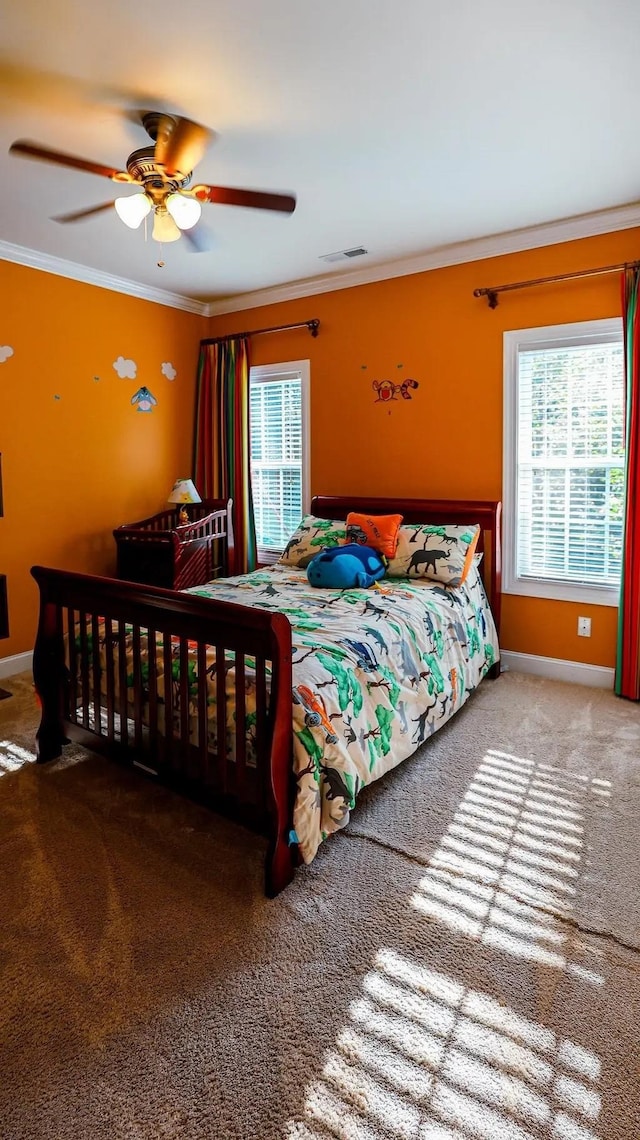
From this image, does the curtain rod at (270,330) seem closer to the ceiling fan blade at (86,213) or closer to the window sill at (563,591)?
the ceiling fan blade at (86,213)

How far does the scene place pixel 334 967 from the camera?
1620 mm

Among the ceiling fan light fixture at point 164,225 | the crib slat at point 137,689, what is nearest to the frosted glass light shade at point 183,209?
the ceiling fan light fixture at point 164,225

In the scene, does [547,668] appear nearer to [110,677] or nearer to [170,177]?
[110,677]

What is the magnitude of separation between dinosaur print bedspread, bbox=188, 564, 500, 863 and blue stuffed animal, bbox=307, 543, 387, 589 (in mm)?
68

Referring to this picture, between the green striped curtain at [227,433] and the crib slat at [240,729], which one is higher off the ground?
the green striped curtain at [227,433]

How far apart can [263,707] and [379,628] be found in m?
0.83

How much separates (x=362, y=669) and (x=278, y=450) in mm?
2995

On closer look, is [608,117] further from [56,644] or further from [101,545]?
[101,545]

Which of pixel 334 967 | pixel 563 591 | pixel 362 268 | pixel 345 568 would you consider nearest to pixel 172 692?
pixel 334 967

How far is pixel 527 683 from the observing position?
3.66 m

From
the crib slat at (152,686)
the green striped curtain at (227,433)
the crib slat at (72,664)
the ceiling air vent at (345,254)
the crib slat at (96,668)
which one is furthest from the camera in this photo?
the green striped curtain at (227,433)

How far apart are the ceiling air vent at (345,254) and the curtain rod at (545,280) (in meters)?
0.75

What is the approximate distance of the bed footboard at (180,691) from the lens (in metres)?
1.84

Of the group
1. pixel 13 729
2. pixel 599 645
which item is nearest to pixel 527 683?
pixel 599 645
